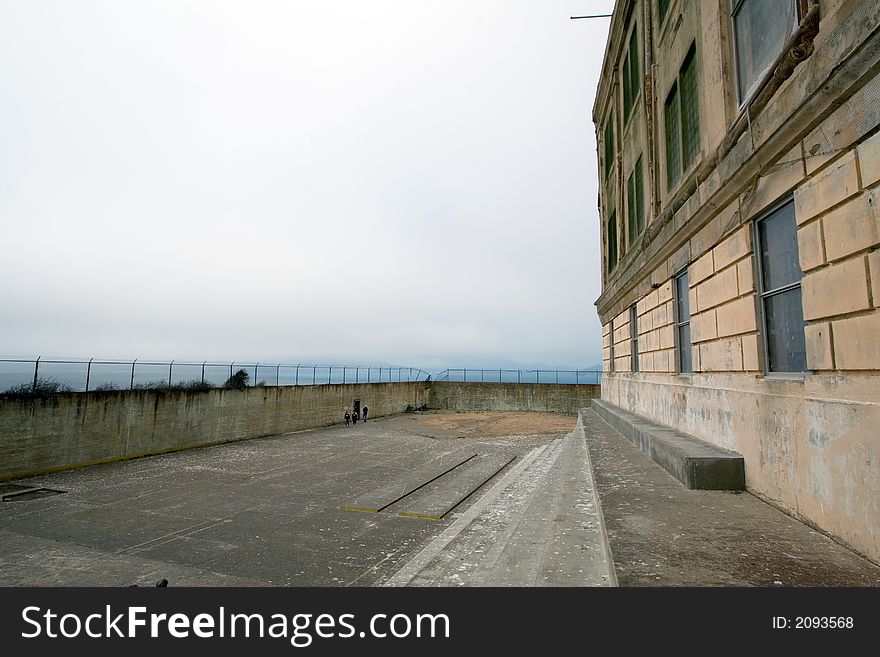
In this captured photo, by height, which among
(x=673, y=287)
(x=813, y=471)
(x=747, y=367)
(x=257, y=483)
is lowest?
(x=257, y=483)

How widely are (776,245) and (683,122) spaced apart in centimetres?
543

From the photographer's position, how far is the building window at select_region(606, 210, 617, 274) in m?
20.0

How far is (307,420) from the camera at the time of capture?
30.2m

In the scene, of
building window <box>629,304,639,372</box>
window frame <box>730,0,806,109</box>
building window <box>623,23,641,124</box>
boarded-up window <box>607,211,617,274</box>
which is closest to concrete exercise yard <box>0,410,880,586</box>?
building window <box>629,304,639,372</box>

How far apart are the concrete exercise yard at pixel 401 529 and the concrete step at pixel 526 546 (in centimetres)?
4

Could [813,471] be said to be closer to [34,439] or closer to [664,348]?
[664,348]

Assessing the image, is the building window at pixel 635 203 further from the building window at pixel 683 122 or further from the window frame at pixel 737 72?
the window frame at pixel 737 72

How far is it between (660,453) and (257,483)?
11794 mm

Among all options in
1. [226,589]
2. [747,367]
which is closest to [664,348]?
[747,367]

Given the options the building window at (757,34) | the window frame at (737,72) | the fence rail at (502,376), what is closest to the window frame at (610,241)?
the window frame at (737,72)

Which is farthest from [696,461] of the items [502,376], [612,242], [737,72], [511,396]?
[502,376]

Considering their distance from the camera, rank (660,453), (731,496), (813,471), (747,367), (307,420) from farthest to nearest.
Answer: (307,420) < (660,453) < (747,367) < (731,496) < (813,471)

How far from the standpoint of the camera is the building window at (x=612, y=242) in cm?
2000

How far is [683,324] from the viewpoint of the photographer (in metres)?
10.3
